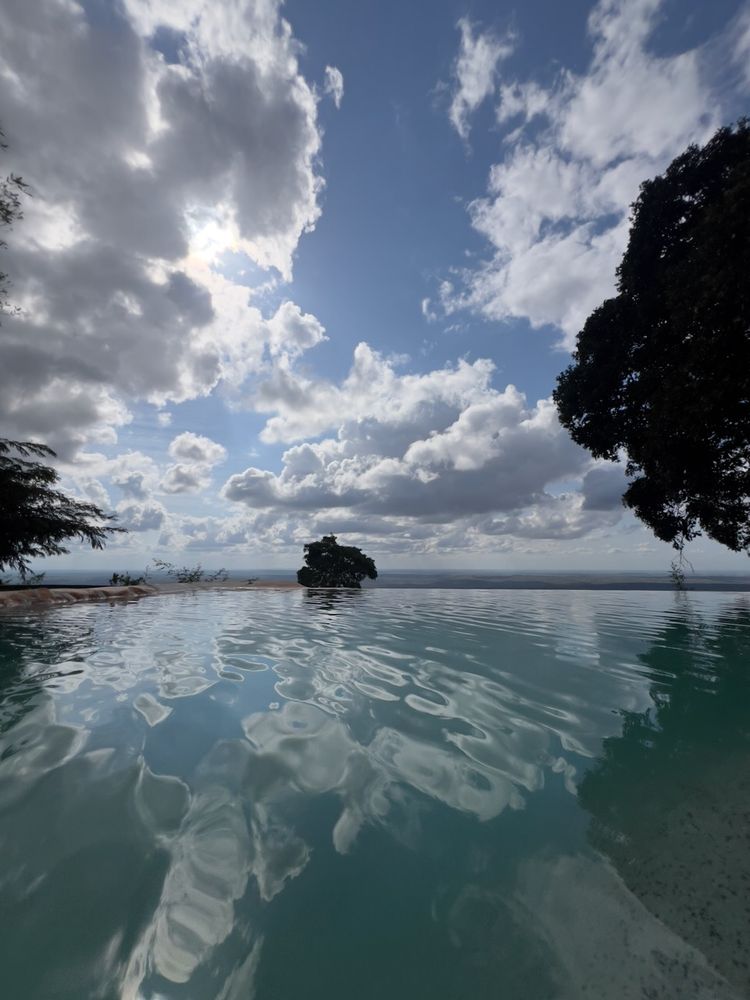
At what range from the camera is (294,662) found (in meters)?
6.75

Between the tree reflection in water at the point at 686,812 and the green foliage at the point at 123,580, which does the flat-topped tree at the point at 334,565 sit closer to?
the green foliage at the point at 123,580

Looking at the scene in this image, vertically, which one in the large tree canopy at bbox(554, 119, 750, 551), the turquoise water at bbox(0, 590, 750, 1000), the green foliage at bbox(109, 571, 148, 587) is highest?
the large tree canopy at bbox(554, 119, 750, 551)

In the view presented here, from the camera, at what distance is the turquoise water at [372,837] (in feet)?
5.71

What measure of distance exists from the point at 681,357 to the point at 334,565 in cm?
2514

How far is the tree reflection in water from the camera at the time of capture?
77.3 inches

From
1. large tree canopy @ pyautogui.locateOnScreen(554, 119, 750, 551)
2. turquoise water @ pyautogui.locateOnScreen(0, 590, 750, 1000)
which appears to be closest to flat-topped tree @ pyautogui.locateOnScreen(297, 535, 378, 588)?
large tree canopy @ pyautogui.locateOnScreen(554, 119, 750, 551)

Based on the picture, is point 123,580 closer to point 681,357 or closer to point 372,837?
point 372,837

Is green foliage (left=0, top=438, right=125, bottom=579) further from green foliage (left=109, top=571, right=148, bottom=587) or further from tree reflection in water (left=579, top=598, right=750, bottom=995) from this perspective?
tree reflection in water (left=579, top=598, right=750, bottom=995)

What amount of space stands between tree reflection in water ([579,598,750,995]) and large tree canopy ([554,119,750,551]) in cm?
848

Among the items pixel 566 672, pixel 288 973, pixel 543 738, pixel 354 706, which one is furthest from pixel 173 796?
pixel 566 672

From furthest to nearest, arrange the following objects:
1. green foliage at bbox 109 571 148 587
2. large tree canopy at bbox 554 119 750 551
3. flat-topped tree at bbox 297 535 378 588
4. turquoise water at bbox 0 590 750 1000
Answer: flat-topped tree at bbox 297 535 378 588 → green foliage at bbox 109 571 148 587 → large tree canopy at bbox 554 119 750 551 → turquoise water at bbox 0 590 750 1000

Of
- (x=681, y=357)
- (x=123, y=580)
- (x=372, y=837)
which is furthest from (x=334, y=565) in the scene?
(x=372, y=837)

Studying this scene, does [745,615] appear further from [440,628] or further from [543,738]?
[543,738]

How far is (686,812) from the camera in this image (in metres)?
2.78
